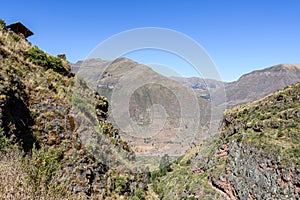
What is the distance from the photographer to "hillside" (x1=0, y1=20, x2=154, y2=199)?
10.1 meters

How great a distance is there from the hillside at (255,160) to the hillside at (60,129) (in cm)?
2934

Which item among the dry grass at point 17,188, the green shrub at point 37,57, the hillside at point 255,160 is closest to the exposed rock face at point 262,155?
the hillside at point 255,160

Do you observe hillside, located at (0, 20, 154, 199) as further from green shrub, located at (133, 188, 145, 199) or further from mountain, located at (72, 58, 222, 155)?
mountain, located at (72, 58, 222, 155)

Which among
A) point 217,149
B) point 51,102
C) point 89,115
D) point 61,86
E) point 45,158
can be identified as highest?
point 61,86

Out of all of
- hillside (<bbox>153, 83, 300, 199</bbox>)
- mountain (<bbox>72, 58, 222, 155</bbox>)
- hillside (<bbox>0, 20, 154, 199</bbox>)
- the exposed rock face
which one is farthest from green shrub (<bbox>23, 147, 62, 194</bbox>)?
the exposed rock face

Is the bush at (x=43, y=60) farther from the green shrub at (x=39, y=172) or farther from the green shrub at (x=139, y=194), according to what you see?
the green shrub at (x=39, y=172)

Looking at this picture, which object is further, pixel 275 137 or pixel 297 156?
pixel 275 137

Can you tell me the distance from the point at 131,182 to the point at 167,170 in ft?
284

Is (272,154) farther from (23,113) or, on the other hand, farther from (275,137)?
(23,113)

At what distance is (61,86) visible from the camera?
49.0ft

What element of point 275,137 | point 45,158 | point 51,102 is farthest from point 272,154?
point 45,158

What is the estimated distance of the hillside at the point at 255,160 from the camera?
4688 centimetres

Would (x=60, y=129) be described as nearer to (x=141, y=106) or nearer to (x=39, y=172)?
(x=39, y=172)

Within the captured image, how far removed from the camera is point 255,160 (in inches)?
2116
